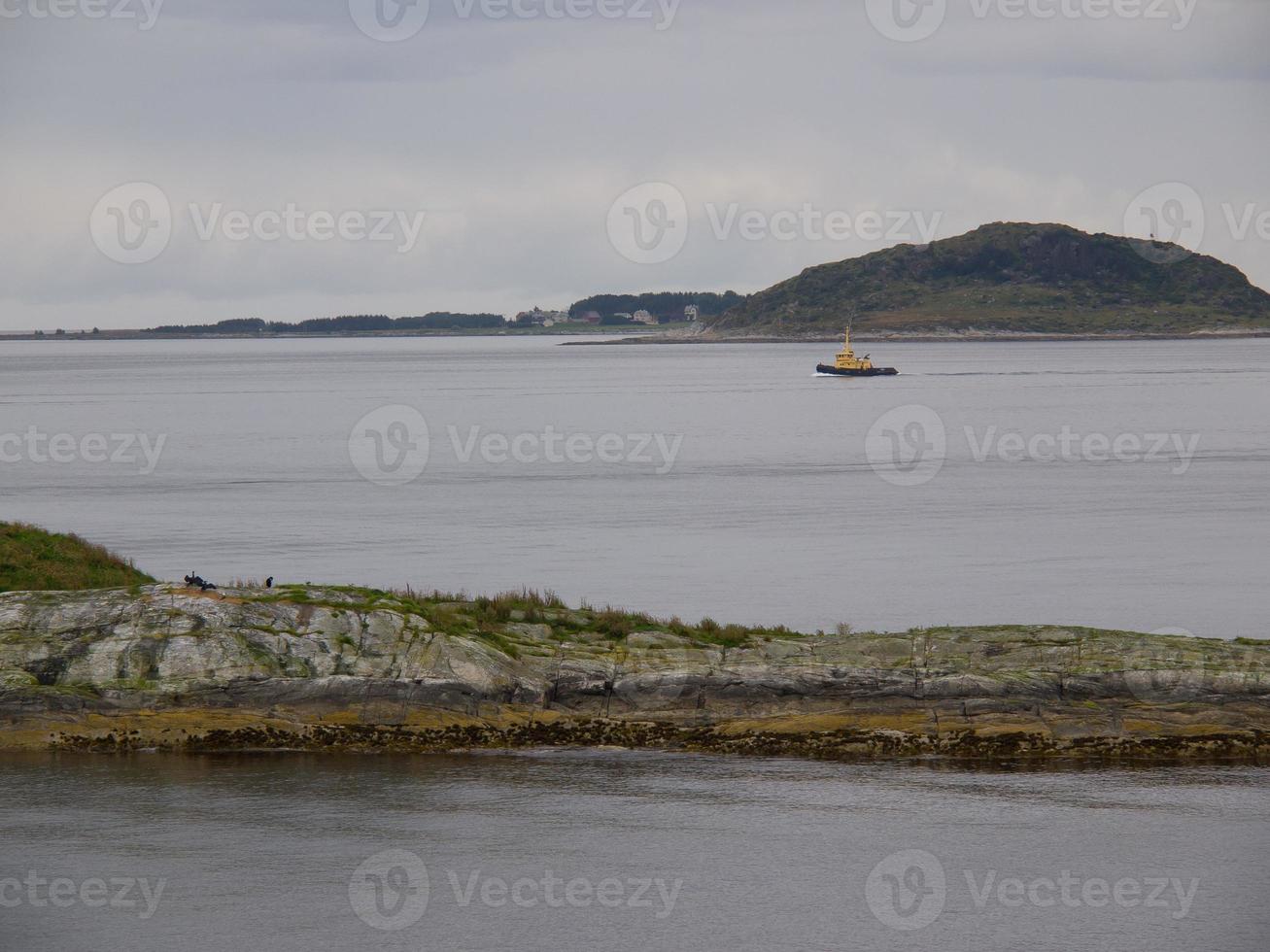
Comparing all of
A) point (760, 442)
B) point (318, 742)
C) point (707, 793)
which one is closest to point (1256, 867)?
point (707, 793)

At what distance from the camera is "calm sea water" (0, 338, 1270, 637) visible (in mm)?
45938

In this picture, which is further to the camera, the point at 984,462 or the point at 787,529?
the point at 984,462

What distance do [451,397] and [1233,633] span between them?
135983 millimetres

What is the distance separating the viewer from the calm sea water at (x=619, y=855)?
803 inches

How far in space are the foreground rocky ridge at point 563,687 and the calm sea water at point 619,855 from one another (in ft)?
3.51

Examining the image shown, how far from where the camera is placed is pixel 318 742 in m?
29.2

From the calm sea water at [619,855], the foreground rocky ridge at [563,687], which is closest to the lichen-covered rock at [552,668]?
the foreground rocky ridge at [563,687]

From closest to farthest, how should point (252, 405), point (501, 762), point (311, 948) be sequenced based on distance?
point (311, 948) → point (501, 762) → point (252, 405)

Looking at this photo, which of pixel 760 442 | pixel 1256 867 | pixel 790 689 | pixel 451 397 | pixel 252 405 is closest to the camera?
pixel 1256 867

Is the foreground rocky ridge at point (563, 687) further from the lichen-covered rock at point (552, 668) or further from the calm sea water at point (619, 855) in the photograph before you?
the calm sea water at point (619, 855)

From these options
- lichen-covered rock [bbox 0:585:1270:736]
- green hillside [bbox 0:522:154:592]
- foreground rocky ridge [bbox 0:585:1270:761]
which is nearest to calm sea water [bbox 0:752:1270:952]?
foreground rocky ridge [bbox 0:585:1270:761]

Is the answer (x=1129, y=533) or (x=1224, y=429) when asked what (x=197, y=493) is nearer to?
(x=1129, y=533)

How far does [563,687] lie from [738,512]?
3669 cm

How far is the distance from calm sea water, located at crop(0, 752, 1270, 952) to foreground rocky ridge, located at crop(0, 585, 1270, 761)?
107cm
